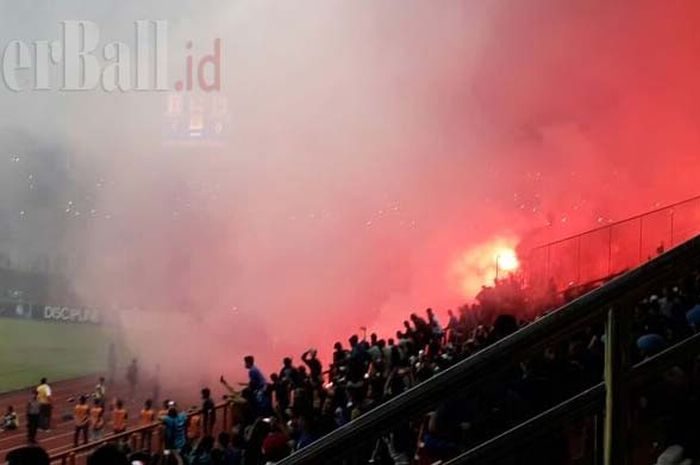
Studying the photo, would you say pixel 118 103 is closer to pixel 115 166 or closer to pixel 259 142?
pixel 115 166

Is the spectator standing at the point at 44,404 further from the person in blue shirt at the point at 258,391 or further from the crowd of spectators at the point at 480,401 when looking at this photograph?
the person in blue shirt at the point at 258,391

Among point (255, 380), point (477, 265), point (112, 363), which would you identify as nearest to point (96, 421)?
point (255, 380)

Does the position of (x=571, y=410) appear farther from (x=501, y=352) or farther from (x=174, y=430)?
(x=174, y=430)

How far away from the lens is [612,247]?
504 inches

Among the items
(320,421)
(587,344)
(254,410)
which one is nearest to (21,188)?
(254,410)

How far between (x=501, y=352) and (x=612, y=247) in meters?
12.1

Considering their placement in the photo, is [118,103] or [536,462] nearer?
[536,462]

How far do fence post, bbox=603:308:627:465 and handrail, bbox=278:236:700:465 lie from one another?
38mm

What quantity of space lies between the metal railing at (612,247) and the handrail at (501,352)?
11.4 metres

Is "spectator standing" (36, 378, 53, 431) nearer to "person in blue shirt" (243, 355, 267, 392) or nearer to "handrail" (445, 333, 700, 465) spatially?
"person in blue shirt" (243, 355, 267, 392)

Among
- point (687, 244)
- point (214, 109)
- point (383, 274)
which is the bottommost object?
point (383, 274)

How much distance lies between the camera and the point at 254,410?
7.45 meters

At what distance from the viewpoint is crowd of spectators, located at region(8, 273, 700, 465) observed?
1.55 meters

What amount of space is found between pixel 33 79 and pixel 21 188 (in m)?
4.59
